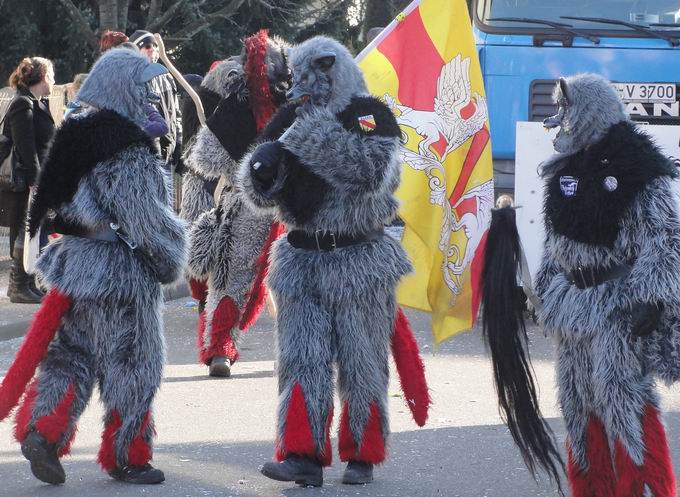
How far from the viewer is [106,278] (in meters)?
5.54

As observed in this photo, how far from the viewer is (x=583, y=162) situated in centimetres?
507

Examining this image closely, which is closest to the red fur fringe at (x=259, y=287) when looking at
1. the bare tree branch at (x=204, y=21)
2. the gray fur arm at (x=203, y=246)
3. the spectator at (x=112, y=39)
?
the gray fur arm at (x=203, y=246)

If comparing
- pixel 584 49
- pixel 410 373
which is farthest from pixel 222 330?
pixel 584 49

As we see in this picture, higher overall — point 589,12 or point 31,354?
point 589,12

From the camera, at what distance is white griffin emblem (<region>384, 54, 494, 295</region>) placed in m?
6.80

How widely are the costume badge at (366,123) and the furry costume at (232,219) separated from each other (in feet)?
7.39

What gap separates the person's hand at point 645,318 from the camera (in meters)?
4.84

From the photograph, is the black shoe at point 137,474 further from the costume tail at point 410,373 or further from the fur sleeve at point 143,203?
the costume tail at point 410,373

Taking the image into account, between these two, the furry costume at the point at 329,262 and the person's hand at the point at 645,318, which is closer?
the person's hand at the point at 645,318

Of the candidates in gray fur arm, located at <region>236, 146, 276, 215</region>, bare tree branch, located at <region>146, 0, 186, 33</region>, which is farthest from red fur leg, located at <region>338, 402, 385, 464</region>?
bare tree branch, located at <region>146, 0, 186, 33</region>

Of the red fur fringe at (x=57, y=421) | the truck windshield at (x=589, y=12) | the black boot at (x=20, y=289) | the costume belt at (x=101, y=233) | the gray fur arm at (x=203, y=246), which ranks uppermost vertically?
the truck windshield at (x=589, y=12)

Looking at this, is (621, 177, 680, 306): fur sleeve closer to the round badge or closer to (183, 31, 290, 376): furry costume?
the round badge

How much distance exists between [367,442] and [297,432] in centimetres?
34

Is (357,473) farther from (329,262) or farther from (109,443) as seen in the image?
(109,443)
